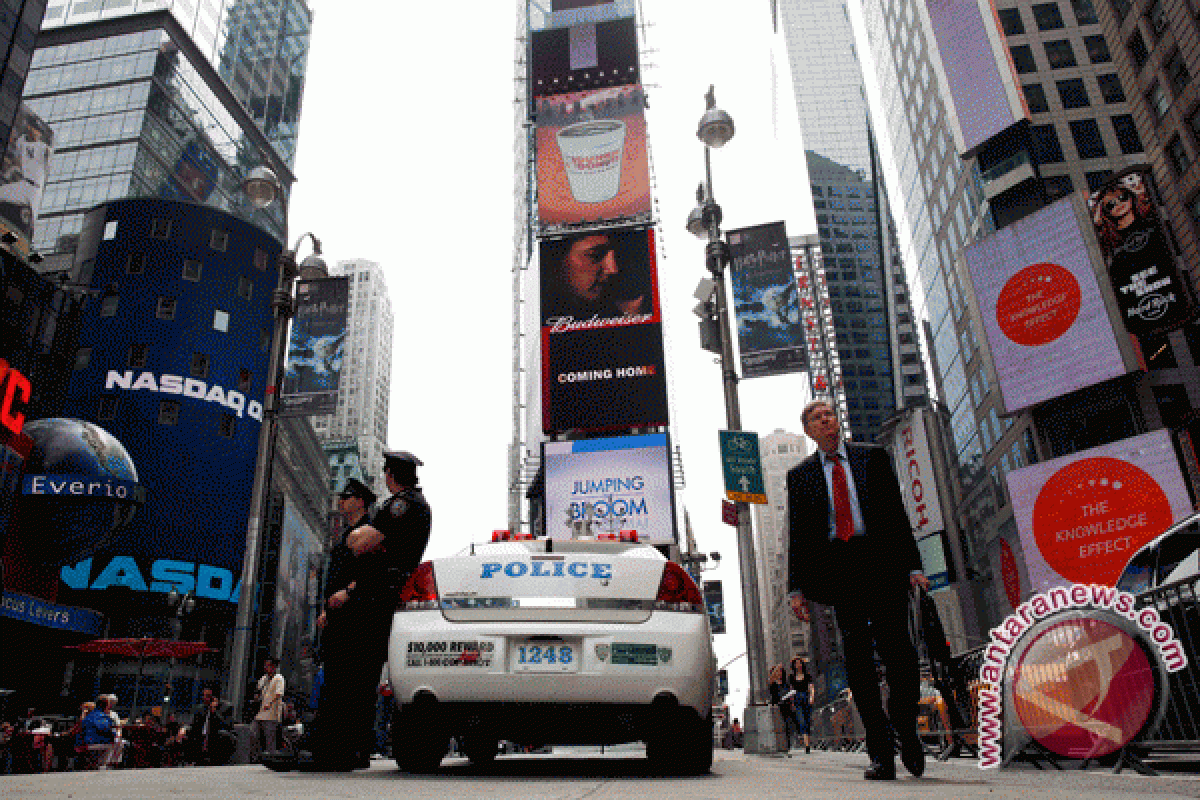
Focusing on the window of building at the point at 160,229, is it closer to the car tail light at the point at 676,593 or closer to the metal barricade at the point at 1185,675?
the car tail light at the point at 676,593

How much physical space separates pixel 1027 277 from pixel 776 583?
134m

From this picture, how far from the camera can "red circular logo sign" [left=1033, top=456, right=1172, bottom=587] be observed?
27.9 meters

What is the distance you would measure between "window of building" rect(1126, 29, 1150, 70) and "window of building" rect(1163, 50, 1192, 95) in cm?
227

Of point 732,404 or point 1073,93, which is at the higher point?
point 1073,93

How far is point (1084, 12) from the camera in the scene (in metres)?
52.7

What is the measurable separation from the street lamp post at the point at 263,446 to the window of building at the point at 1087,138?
4765 cm

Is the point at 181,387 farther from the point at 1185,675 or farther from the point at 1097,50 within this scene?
the point at 1097,50

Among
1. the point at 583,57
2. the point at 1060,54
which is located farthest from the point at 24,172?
the point at 1060,54

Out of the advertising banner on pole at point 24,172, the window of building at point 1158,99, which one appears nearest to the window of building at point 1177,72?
Result: the window of building at point 1158,99

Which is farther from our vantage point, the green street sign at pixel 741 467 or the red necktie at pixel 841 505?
the green street sign at pixel 741 467

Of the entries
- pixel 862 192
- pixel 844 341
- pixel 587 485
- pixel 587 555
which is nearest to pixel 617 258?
pixel 587 485

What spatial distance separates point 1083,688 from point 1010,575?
42.5 meters

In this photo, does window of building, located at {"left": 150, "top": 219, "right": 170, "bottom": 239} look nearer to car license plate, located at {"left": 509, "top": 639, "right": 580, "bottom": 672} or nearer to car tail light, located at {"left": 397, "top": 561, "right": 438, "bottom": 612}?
car tail light, located at {"left": 397, "top": 561, "right": 438, "bottom": 612}

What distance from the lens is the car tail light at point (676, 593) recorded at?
479 centimetres
